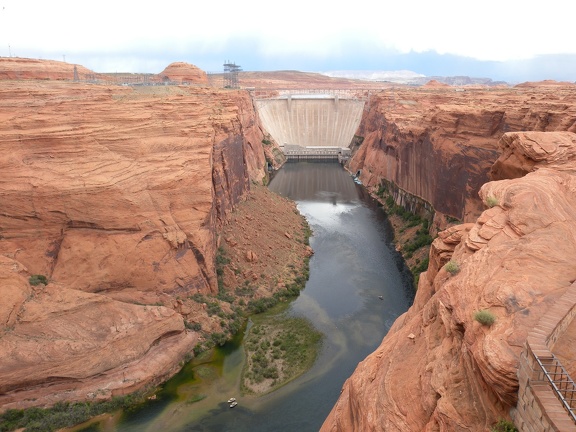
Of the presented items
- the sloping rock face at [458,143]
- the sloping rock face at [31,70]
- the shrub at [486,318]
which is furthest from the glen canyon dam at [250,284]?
the sloping rock face at [31,70]

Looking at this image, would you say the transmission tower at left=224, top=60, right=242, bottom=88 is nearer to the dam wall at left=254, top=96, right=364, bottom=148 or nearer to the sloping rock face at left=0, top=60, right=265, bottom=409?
the dam wall at left=254, top=96, right=364, bottom=148

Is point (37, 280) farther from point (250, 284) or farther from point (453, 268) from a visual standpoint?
point (453, 268)

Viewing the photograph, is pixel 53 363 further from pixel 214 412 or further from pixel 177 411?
pixel 214 412

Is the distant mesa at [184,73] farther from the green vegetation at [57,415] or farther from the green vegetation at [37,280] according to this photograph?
the green vegetation at [57,415]

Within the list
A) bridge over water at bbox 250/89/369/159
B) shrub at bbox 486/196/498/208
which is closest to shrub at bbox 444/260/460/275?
shrub at bbox 486/196/498/208

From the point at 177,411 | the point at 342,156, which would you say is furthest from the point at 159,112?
the point at 342,156
